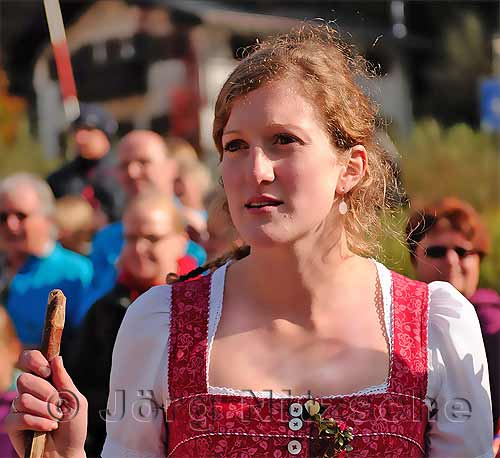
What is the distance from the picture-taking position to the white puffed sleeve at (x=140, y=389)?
8.45ft

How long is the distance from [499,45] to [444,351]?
10437 millimetres

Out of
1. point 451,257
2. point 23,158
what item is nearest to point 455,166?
point 23,158

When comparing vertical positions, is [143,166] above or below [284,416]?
above

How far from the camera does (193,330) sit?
103 inches

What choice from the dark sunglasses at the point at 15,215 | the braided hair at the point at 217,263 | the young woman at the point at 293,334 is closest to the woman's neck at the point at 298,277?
the young woman at the point at 293,334

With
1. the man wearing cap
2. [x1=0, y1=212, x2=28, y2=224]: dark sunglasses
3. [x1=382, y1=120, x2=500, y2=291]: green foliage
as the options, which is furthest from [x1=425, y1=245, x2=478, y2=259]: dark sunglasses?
[x1=382, y1=120, x2=500, y2=291]: green foliage

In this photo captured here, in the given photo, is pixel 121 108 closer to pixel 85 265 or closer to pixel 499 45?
pixel 499 45

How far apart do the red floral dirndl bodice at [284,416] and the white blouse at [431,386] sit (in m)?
0.04

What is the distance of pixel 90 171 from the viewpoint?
22.5ft

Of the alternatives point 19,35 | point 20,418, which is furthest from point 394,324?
point 19,35

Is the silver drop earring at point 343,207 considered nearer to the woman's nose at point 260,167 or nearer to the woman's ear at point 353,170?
the woman's ear at point 353,170

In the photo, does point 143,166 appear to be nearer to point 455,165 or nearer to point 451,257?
point 451,257

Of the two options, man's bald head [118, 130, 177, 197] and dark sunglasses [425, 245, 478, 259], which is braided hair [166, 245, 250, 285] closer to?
dark sunglasses [425, 245, 478, 259]

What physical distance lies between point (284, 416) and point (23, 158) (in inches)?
596
